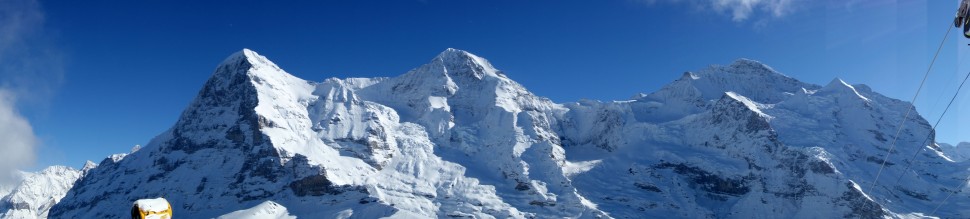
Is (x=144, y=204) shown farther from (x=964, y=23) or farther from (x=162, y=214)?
(x=964, y=23)

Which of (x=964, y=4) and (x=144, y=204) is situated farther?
(x=964, y=4)

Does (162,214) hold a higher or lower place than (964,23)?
lower

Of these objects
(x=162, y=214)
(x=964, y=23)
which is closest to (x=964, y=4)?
(x=964, y=23)

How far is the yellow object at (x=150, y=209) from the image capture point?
15961 millimetres

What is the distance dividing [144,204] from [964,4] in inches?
937

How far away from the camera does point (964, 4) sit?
2217cm

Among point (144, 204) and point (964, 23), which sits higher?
point (964, 23)

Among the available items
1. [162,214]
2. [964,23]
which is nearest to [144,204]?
[162,214]

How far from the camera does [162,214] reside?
16.3 meters

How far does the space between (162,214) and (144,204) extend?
0.46m

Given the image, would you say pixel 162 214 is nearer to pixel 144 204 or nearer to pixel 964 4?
pixel 144 204

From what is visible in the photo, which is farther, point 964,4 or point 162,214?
point 964,4

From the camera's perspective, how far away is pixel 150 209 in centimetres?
1616

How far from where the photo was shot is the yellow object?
16.0m
